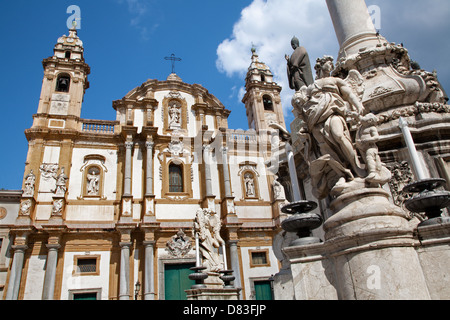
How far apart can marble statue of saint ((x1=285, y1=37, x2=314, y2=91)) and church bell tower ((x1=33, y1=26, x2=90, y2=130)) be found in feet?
54.3

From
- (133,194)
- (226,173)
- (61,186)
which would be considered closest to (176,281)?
(133,194)

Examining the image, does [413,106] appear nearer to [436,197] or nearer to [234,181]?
[436,197]

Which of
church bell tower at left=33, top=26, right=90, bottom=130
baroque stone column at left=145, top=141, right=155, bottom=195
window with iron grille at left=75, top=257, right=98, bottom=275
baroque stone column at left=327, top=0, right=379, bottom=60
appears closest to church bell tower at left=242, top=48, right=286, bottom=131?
baroque stone column at left=145, top=141, right=155, bottom=195

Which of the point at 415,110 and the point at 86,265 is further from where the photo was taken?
the point at 86,265

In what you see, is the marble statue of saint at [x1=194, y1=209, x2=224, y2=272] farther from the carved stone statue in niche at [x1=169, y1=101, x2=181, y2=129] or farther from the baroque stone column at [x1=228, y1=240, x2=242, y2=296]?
the carved stone statue in niche at [x1=169, y1=101, x2=181, y2=129]

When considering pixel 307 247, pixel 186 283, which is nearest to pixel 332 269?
pixel 307 247

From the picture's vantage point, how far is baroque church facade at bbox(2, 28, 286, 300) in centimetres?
1641

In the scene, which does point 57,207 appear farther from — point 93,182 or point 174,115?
point 174,115

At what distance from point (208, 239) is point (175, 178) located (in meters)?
9.18

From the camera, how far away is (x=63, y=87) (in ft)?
69.9

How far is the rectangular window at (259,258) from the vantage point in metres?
19.1

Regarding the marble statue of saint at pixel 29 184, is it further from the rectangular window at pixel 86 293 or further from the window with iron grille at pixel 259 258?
the window with iron grille at pixel 259 258

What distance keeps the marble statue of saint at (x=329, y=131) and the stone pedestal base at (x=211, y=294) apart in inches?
213
